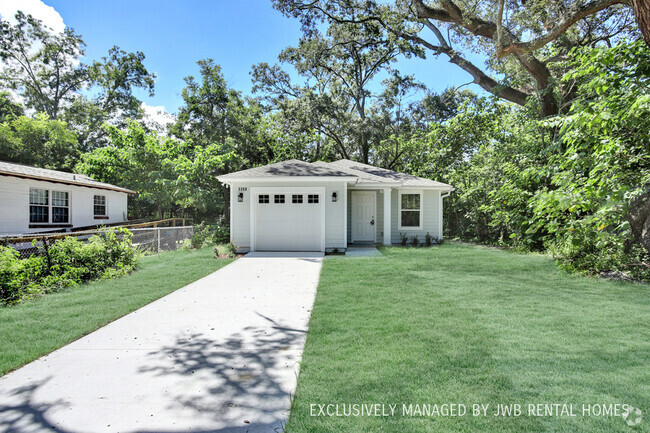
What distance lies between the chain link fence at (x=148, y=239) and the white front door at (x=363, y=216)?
6.91m

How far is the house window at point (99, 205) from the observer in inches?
675

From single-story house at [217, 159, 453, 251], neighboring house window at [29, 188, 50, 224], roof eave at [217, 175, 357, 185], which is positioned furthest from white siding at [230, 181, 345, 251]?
neighboring house window at [29, 188, 50, 224]

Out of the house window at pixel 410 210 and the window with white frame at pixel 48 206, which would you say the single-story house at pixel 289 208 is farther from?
the window with white frame at pixel 48 206

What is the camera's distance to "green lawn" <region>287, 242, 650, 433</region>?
2297mm

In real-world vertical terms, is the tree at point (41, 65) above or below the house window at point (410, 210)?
above

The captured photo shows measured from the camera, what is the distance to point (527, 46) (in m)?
8.20

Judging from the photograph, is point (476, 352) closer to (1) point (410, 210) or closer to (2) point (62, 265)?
(2) point (62, 265)

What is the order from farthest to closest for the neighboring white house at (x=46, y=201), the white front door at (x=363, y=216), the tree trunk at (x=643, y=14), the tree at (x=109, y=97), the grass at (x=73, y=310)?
the tree at (x=109, y=97) < the white front door at (x=363, y=216) < the neighboring white house at (x=46, y=201) < the grass at (x=73, y=310) < the tree trunk at (x=643, y=14)

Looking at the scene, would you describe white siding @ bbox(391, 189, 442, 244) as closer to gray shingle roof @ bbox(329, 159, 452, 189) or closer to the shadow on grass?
gray shingle roof @ bbox(329, 159, 452, 189)

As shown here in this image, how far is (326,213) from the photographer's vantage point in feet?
38.1

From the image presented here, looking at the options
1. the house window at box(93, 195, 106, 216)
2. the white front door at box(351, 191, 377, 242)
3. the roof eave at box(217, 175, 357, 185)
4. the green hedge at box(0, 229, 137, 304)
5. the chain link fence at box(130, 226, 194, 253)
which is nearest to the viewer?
the green hedge at box(0, 229, 137, 304)

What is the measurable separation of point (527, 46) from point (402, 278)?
21.3 ft

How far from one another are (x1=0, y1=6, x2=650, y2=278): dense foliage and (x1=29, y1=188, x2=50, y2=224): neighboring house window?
474cm

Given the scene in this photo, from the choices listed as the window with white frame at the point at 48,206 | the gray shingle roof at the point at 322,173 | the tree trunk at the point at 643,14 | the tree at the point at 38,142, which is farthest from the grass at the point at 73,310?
the tree at the point at 38,142
